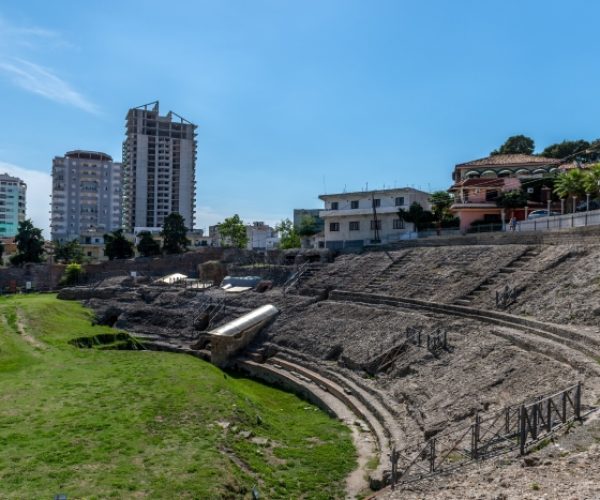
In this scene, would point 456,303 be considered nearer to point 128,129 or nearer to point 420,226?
point 420,226

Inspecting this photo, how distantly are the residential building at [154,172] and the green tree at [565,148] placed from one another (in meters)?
94.8

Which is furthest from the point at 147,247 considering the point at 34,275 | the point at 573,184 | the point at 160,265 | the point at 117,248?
the point at 573,184

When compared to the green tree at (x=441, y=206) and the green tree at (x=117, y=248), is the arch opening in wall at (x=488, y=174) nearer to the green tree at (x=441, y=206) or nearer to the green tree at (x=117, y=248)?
the green tree at (x=441, y=206)

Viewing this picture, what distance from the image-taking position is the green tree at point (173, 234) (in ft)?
259

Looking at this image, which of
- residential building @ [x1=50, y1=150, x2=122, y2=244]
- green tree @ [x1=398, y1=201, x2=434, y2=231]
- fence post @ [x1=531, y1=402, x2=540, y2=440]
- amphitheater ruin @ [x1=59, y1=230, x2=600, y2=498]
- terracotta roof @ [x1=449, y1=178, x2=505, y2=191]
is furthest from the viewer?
residential building @ [x1=50, y1=150, x2=122, y2=244]

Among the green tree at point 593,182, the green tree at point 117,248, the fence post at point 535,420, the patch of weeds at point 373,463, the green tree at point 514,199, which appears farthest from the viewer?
the green tree at point 117,248

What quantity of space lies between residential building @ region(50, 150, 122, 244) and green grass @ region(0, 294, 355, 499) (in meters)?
119

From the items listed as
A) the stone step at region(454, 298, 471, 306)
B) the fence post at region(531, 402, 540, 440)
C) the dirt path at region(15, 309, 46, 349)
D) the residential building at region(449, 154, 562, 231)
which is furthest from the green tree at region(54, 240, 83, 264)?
the fence post at region(531, 402, 540, 440)

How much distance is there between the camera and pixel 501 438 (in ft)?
43.4

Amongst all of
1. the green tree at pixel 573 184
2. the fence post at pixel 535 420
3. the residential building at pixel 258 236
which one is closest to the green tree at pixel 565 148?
the green tree at pixel 573 184

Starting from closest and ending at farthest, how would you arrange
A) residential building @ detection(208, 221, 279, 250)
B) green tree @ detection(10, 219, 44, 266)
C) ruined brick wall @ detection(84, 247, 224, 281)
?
1. ruined brick wall @ detection(84, 247, 224, 281)
2. green tree @ detection(10, 219, 44, 266)
3. residential building @ detection(208, 221, 279, 250)

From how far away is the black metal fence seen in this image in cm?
1203

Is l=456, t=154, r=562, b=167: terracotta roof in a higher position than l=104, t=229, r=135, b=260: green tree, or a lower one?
higher

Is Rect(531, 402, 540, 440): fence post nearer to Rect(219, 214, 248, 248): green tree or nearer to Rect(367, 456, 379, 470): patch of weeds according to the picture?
Rect(367, 456, 379, 470): patch of weeds
